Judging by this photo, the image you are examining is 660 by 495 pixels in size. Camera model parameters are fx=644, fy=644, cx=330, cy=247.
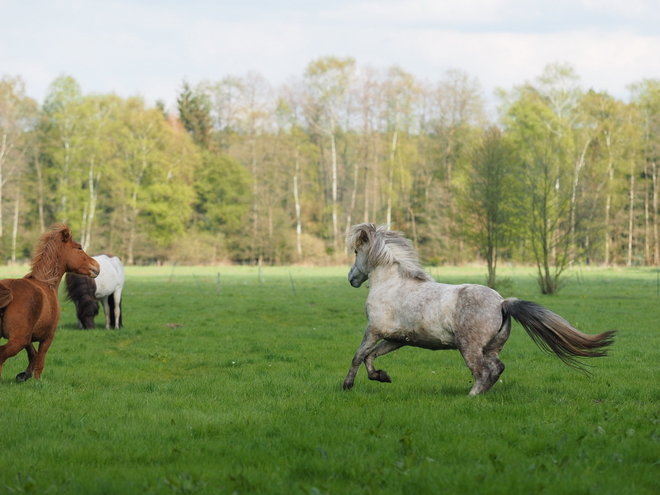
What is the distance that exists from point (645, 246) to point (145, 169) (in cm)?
4566

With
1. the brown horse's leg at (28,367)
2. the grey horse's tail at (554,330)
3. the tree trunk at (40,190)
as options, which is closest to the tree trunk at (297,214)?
the tree trunk at (40,190)

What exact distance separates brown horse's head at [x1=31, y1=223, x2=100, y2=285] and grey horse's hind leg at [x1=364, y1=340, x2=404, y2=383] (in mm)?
Answer: 4289

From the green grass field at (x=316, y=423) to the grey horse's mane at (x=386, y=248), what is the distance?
151 cm

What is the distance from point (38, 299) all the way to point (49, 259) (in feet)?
3.15

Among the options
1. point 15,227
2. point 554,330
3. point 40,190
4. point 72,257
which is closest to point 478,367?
point 554,330

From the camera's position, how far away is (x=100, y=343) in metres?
13.2

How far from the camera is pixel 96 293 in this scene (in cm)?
1532

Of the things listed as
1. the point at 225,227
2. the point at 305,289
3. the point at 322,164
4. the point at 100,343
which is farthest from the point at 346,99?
the point at 100,343

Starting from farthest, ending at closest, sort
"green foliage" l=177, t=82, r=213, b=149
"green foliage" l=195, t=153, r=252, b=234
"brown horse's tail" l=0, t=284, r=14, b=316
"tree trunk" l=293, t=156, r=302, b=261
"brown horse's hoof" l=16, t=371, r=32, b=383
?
"green foliage" l=177, t=82, r=213, b=149 < "green foliage" l=195, t=153, r=252, b=234 < "tree trunk" l=293, t=156, r=302, b=261 < "brown horse's hoof" l=16, t=371, r=32, b=383 < "brown horse's tail" l=0, t=284, r=14, b=316

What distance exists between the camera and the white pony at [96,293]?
1516 centimetres

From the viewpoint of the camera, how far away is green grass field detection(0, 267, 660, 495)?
4461 millimetres

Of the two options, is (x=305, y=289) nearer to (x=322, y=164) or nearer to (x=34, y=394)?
(x=34, y=394)

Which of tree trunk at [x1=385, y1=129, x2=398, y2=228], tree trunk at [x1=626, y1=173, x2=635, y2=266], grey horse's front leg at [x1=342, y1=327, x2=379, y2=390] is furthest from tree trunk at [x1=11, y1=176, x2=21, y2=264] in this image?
tree trunk at [x1=626, y1=173, x2=635, y2=266]

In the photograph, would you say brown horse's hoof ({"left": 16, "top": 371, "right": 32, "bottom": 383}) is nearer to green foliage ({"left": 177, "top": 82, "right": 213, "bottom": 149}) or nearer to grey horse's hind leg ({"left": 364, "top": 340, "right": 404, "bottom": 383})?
grey horse's hind leg ({"left": 364, "top": 340, "right": 404, "bottom": 383})
